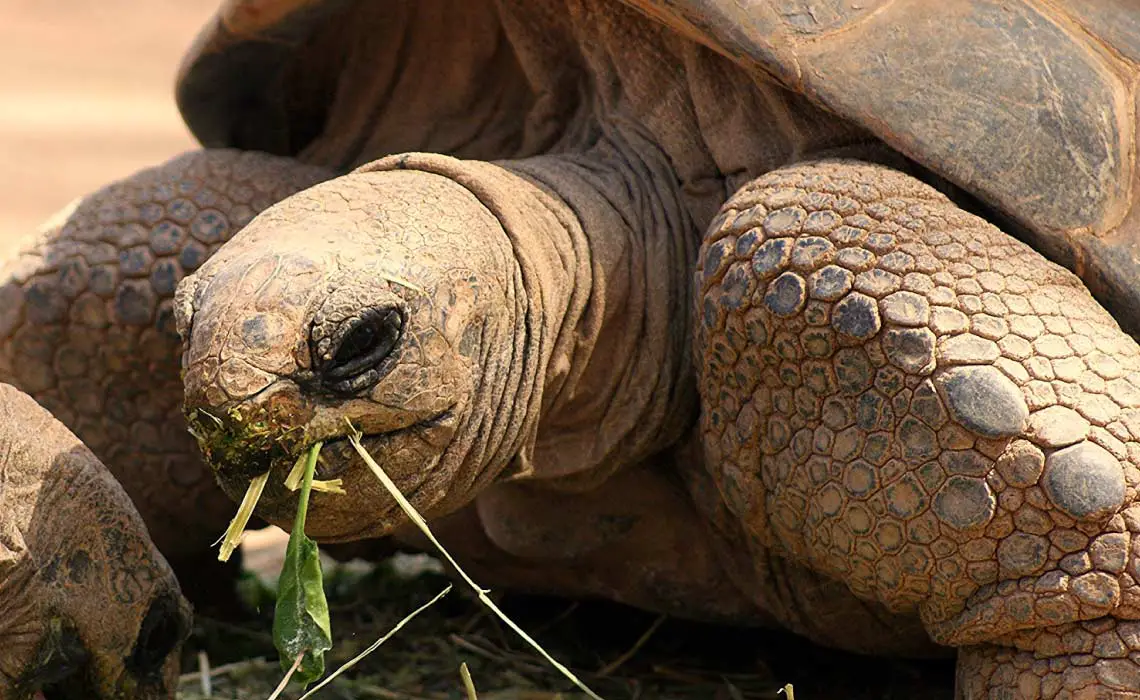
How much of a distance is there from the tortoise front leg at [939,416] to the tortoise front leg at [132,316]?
1466mm

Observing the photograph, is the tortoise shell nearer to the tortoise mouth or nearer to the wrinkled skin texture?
the tortoise mouth

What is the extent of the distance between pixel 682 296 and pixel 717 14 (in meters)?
0.59

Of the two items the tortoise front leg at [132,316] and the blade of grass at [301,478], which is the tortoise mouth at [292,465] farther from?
the tortoise front leg at [132,316]

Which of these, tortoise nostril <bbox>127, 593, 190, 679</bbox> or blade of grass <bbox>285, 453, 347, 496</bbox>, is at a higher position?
blade of grass <bbox>285, 453, 347, 496</bbox>

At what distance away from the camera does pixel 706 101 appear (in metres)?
3.38

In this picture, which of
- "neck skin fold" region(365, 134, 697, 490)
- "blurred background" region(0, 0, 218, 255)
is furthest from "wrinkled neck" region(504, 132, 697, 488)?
"blurred background" region(0, 0, 218, 255)

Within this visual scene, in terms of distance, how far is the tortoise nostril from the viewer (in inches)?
116

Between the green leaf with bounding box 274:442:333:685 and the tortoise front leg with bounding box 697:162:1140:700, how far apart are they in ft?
2.74

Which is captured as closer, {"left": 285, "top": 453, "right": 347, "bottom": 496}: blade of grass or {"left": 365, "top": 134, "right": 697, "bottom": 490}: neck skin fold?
{"left": 285, "top": 453, "right": 347, "bottom": 496}: blade of grass

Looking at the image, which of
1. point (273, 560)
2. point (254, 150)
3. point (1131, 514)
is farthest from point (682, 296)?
point (273, 560)

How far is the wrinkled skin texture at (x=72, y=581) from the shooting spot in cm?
275

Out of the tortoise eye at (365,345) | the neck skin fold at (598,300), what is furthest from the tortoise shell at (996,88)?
the tortoise eye at (365,345)

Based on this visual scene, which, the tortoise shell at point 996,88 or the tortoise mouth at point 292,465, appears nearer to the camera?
the tortoise mouth at point 292,465

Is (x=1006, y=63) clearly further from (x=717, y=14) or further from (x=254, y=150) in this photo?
(x=254, y=150)
